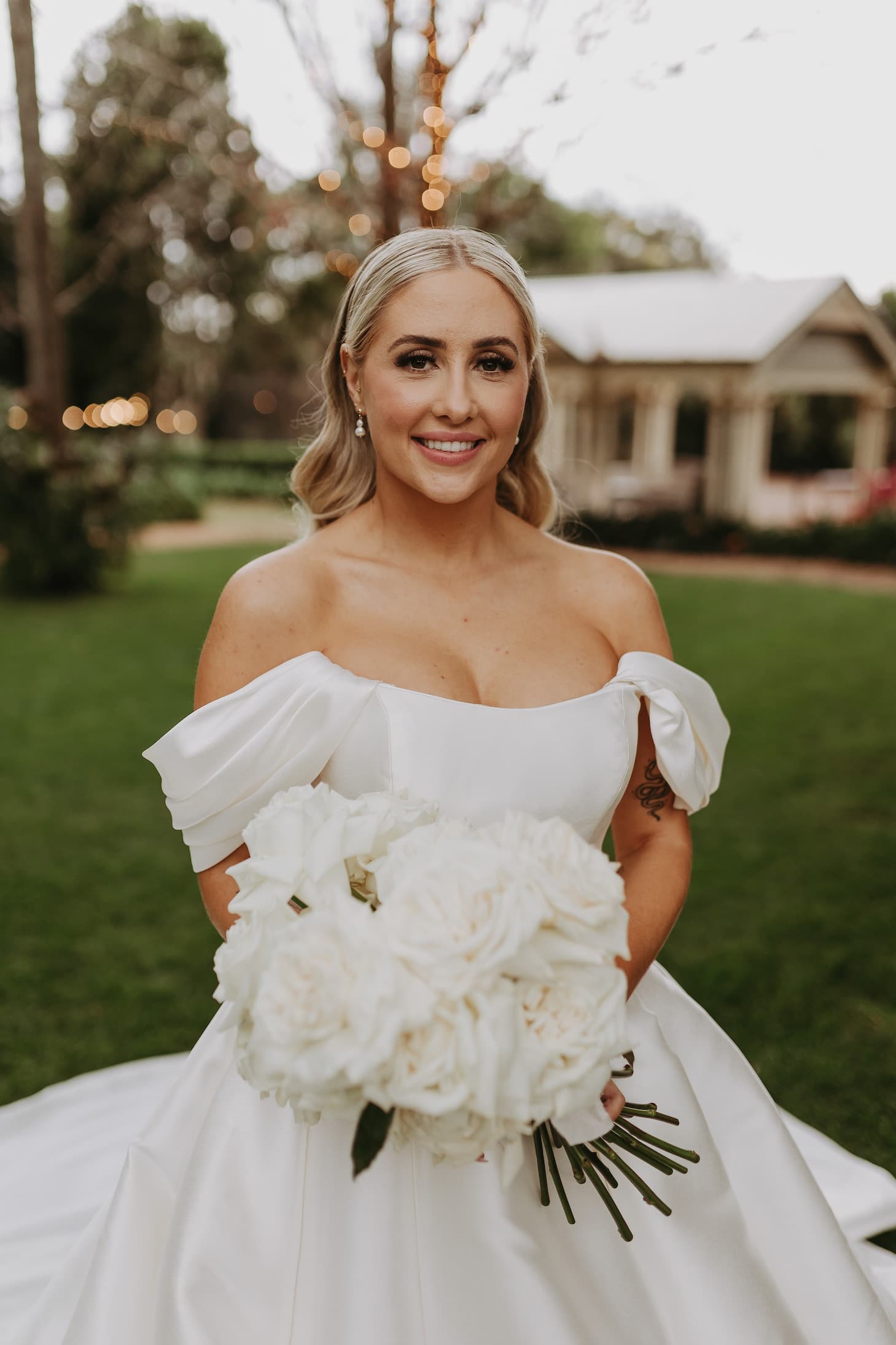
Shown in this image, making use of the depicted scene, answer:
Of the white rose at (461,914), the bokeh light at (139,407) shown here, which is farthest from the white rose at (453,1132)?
the bokeh light at (139,407)

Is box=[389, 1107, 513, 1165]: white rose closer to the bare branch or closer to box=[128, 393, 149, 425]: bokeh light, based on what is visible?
the bare branch

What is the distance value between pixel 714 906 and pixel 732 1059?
9.45 ft

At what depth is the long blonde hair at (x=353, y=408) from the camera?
7.29 ft

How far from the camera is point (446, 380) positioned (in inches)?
85.3

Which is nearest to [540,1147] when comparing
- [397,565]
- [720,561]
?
[397,565]

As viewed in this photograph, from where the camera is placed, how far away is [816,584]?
548 inches

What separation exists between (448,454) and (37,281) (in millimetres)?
12701

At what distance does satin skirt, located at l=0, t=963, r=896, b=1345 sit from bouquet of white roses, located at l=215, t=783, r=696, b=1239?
0.54 meters

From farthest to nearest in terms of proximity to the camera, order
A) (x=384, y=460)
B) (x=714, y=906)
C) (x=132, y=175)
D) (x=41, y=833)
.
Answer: (x=132, y=175), (x=41, y=833), (x=714, y=906), (x=384, y=460)

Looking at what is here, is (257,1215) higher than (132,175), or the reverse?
(132,175)

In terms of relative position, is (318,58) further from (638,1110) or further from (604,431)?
(604,431)

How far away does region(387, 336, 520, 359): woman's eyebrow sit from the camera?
2.16 metres

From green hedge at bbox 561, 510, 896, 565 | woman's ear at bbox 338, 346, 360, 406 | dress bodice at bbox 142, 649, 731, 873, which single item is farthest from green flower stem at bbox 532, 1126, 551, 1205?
green hedge at bbox 561, 510, 896, 565

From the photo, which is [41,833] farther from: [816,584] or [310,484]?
[816,584]
